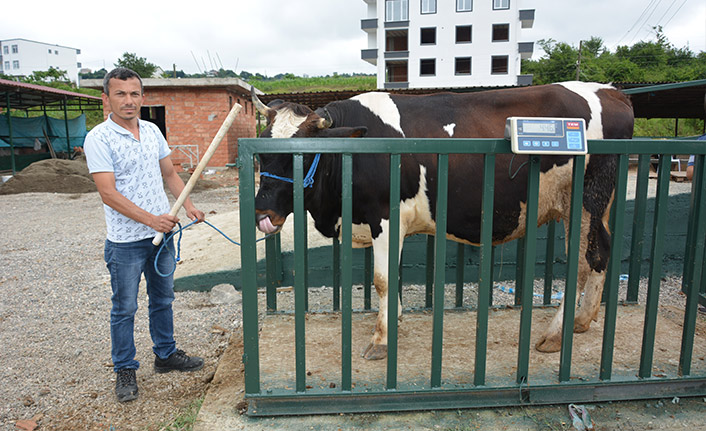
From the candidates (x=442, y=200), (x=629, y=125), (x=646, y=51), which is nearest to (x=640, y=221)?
(x=629, y=125)

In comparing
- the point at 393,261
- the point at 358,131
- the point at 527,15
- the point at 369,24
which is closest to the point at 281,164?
the point at 358,131

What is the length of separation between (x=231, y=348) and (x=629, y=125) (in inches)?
124

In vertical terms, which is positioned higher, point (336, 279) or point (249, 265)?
point (249, 265)

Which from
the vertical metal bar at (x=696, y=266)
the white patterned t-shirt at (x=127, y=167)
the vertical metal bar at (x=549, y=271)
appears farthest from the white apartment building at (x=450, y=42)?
the vertical metal bar at (x=696, y=266)

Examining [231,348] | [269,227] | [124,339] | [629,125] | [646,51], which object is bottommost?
[231,348]

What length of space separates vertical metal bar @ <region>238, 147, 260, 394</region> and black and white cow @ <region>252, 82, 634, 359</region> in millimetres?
563

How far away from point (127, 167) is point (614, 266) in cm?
283

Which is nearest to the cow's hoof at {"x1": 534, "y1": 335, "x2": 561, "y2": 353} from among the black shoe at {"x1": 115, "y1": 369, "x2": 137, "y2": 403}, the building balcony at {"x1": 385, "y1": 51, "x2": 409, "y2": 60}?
the black shoe at {"x1": 115, "y1": 369, "x2": 137, "y2": 403}

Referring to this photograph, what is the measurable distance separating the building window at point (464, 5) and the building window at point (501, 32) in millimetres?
2946

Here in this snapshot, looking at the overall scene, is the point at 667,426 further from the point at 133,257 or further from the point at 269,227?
the point at 133,257

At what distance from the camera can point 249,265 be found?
2.46m

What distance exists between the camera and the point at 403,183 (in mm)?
3168

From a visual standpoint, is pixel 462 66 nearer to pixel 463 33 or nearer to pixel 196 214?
pixel 463 33

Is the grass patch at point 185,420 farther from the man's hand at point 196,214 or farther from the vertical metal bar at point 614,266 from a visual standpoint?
the vertical metal bar at point 614,266
